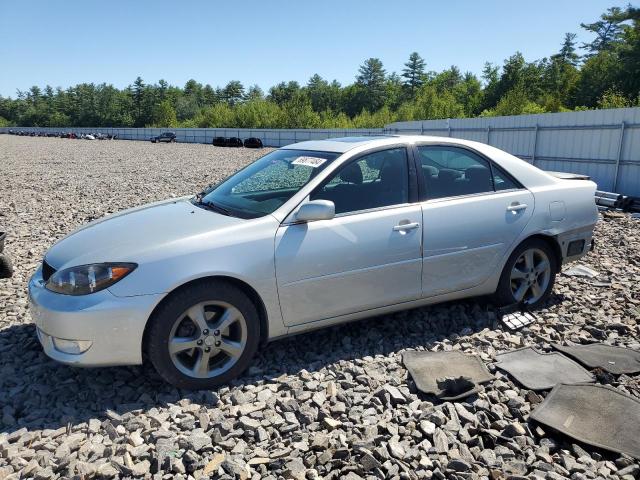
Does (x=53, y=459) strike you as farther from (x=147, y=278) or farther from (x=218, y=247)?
(x=218, y=247)

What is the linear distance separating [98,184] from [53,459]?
13842mm

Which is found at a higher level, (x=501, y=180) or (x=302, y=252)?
(x=501, y=180)

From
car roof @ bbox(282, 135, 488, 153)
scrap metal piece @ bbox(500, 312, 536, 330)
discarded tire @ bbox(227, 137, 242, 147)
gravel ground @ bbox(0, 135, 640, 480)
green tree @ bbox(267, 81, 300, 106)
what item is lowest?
discarded tire @ bbox(227, 137, 242, 147)

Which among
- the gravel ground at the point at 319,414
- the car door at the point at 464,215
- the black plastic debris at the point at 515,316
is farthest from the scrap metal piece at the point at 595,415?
the car door at the point at 464,215

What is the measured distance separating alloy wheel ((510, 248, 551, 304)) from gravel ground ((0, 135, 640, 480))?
21 cm

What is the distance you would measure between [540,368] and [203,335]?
242cm

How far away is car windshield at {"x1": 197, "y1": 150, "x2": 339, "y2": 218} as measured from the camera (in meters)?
3.91

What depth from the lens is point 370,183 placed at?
4.11 meters

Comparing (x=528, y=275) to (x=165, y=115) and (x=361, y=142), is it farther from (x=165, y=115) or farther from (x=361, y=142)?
(x=165, y=115)

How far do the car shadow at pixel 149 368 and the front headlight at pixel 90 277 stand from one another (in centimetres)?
75

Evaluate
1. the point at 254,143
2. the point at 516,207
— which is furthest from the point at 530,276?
the point at 254,143

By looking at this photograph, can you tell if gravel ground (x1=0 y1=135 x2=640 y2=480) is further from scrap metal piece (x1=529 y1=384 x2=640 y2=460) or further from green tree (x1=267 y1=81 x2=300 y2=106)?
green tree (x1=267 y1=81 x2=300 y2=106)

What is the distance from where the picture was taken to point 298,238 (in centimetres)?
Result: 361

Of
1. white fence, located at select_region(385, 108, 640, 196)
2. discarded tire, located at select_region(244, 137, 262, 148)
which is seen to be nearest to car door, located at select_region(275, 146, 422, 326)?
white fence, located at select_region(385, 108, 640, 196)
